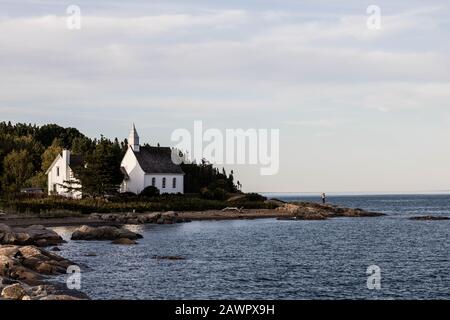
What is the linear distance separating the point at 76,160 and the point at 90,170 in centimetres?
1264

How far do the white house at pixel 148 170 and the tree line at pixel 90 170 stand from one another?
7.76 ft

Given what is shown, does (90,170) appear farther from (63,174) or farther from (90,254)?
(90,254)

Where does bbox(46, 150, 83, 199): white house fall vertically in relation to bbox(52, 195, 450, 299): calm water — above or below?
above

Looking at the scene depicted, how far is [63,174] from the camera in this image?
99.4 m

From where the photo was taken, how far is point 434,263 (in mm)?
44688

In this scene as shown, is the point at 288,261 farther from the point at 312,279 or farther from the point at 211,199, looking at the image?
the point at 211,199

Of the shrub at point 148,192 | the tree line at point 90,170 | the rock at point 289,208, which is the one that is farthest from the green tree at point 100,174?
the rock at point 289,208

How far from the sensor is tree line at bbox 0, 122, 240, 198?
295 feet

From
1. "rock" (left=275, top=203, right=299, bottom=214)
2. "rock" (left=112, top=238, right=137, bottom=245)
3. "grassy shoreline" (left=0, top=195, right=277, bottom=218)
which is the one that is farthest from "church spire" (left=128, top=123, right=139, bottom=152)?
"rock" (left=112, top=238, right=137, bottom=245)

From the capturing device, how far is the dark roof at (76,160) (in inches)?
3935

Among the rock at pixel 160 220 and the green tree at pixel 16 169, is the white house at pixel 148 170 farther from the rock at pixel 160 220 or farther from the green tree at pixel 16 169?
the rock at pixel 160 220

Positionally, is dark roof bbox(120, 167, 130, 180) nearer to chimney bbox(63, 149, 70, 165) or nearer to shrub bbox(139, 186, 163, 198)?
shrub bbox(139, 186, 163, 198)

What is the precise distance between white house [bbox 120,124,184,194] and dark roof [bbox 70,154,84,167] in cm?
625

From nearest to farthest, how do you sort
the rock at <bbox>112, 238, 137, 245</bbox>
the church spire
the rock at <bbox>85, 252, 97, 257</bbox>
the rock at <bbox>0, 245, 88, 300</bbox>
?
the rock at <bbox>0, 245, 88, 300</bbox>
the rock at <bbox>85, 252, 97, 257</bbox>
the rock at <bbox>112, 238, 137, 245</bbox>
the church spire
